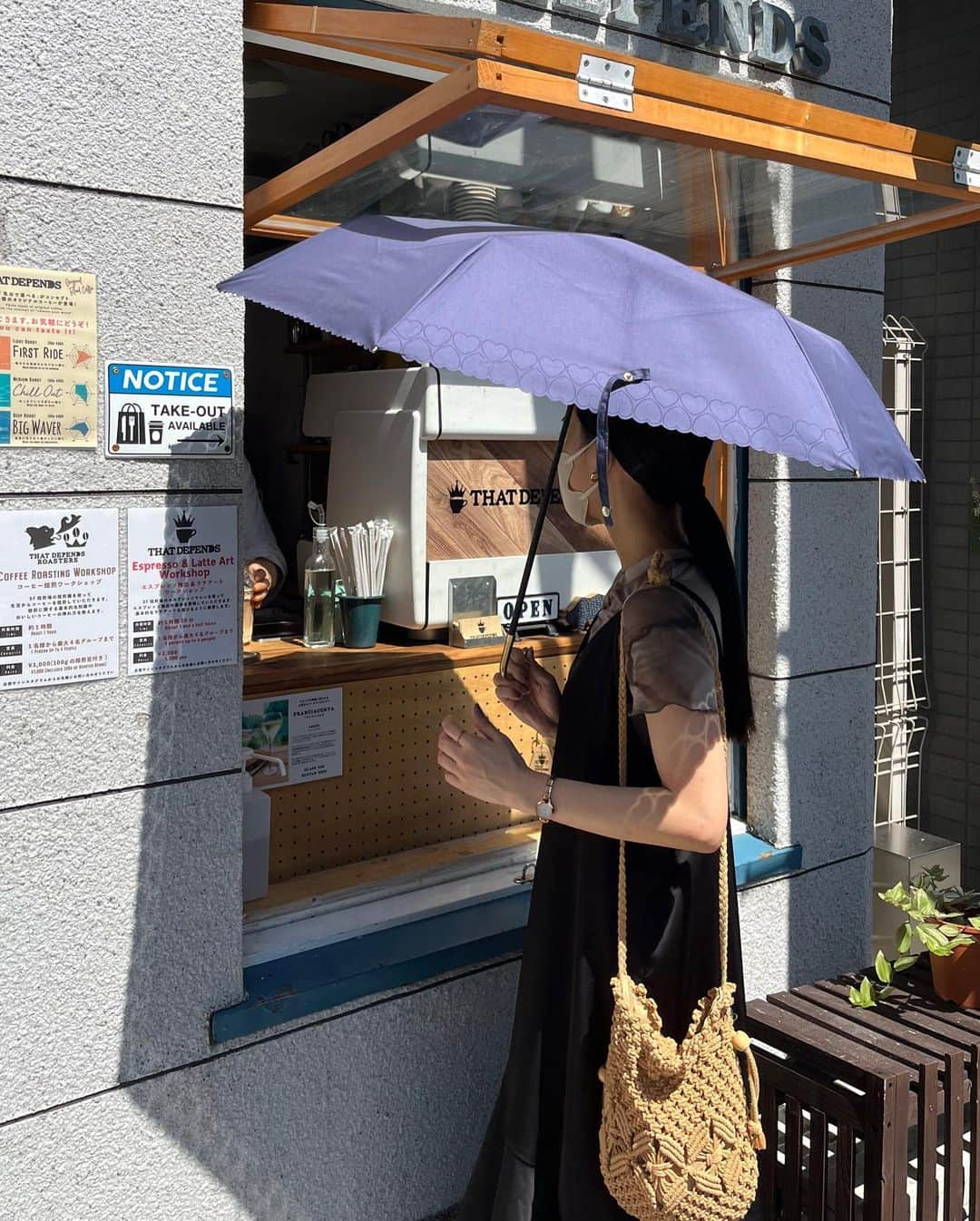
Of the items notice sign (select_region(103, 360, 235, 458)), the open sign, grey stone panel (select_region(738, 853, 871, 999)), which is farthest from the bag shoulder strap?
grey stone panel (select_region(738, 853, 871, 999))

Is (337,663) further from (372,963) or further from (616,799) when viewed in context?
(616,799)

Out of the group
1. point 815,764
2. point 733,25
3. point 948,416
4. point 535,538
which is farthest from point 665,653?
point 948,416

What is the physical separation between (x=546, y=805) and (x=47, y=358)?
48.3 inches

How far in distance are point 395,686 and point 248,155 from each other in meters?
2.76

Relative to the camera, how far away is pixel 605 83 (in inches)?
83.0

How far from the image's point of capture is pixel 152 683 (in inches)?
96.9

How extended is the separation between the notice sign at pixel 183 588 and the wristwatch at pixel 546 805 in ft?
2.50

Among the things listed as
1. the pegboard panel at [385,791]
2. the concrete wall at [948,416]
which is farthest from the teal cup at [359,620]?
the concrete wall at [948,416]

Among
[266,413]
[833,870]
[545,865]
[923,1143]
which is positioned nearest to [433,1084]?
[545,865]

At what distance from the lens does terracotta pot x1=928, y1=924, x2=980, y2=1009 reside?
312 centimetres

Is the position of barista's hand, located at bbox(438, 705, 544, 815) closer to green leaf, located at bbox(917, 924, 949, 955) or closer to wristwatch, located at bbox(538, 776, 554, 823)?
wristwatch, located at bbox(538, 776, 554, 823)

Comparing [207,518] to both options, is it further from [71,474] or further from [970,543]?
[970,543]

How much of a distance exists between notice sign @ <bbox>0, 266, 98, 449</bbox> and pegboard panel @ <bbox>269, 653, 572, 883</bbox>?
1057mm

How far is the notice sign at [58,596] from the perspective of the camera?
227 cm
